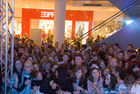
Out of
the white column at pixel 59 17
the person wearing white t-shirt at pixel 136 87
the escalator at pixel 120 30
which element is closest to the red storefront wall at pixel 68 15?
the white column at pixel 59 17

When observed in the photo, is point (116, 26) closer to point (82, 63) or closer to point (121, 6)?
point (121, 6)

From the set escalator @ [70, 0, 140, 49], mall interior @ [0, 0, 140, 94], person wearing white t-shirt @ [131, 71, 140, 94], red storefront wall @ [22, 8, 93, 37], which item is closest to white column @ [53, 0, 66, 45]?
mall interior @ [0, 0, 140, 94]

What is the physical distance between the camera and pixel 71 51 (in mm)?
7242

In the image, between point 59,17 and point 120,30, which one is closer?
point 120,30

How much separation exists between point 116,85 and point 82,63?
1186 mm

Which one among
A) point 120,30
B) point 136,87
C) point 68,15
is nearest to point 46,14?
point 68,15

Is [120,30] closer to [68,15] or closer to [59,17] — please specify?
[59,17]

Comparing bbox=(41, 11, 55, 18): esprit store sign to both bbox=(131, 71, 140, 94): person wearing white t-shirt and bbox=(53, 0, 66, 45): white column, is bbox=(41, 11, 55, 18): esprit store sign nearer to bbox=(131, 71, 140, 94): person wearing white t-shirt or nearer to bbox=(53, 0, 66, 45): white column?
bbox=(53, 0, 66, 45): white column

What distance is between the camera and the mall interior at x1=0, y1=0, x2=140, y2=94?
3883 millimetres

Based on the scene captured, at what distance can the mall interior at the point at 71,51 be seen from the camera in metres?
3.88

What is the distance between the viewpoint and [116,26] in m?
9.02

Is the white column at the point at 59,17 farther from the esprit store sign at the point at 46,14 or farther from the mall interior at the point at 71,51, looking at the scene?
the esprit store sign at the point at 46,14

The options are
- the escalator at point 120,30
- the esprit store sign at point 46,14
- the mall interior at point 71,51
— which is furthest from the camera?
the esprit store sign at point 46,14

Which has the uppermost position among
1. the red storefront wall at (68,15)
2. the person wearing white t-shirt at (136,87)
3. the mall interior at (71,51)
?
the red storefront wall at (68,15)
